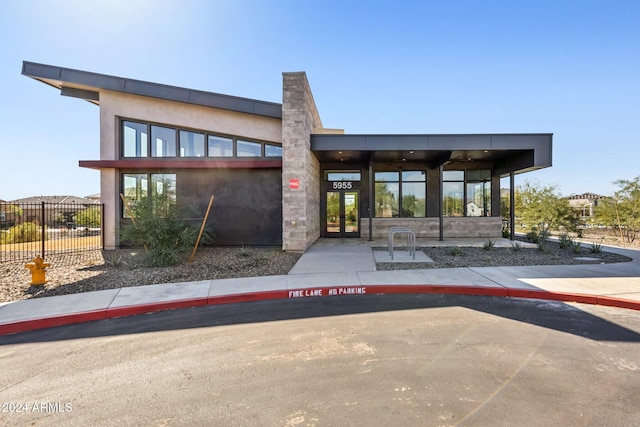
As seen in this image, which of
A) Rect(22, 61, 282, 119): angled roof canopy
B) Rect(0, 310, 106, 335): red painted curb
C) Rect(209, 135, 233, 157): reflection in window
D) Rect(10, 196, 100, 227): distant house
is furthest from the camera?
Rect(209, 135, 233, 157): reflection in window

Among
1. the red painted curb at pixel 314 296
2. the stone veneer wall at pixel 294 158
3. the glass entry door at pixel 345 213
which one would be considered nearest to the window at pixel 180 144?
the stone veneer wall at pixel 294 158

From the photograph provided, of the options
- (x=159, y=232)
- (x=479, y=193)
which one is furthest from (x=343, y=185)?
(x=159, y=232)

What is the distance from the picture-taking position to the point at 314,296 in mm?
6477

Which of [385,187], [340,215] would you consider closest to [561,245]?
[385,187]

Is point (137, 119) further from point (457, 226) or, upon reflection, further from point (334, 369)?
point (457, 226)

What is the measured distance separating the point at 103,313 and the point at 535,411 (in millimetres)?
6238

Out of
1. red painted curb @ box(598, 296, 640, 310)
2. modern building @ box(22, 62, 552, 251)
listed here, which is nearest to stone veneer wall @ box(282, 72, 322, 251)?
modern building @ box(22, 62, 552, 251)

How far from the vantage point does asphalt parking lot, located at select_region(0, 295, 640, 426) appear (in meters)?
2.75

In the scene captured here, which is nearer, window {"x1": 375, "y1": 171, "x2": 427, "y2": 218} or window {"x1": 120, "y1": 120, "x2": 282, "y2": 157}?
window {"x1": 120, "y1": 120, "x2": 282, "y2": 157}

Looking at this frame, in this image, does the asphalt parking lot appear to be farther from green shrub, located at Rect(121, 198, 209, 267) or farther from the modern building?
the modern building

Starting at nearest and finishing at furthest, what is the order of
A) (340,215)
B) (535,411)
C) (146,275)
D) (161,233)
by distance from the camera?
(535,411) → (146,275) → (161,233) → (340,215)

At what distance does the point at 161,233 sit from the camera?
928 centimetres

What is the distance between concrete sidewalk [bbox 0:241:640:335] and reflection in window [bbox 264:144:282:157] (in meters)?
6.03

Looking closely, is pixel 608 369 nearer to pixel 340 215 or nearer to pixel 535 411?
pixel 535 411
